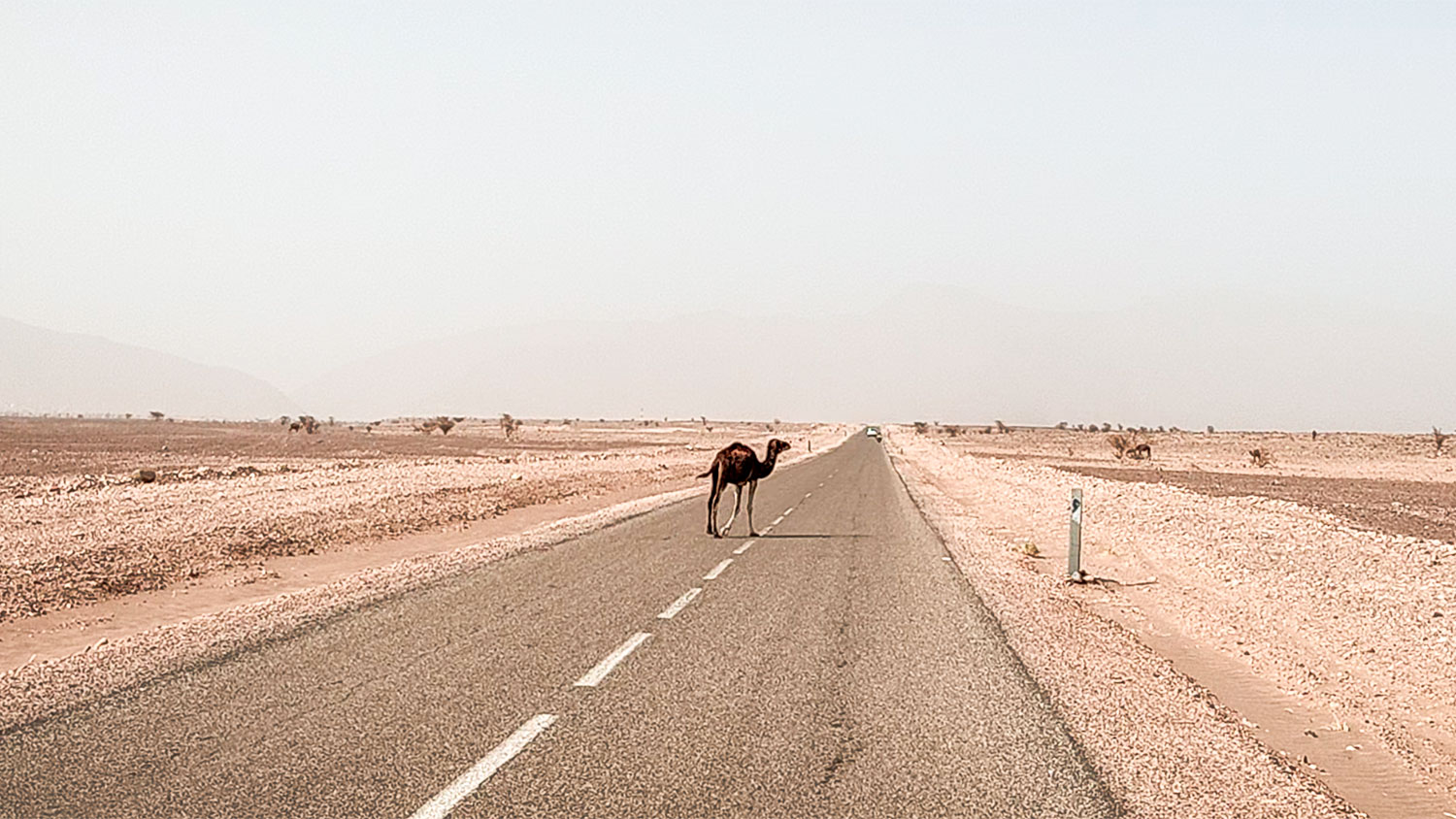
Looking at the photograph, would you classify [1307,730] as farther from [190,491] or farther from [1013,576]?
[190,491]

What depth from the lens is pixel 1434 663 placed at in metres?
10.9

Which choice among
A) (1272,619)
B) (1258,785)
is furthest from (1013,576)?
(1258,785)

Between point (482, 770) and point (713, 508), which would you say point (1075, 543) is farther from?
point (482, 770)

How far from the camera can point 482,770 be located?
248 inches

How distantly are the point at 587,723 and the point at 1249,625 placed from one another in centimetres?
958

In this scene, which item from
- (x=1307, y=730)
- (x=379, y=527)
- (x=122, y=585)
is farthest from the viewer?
(x=379, y=527)

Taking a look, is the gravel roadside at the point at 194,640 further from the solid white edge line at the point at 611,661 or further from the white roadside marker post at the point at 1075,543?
the white roadside marker post at the point at 1075,543

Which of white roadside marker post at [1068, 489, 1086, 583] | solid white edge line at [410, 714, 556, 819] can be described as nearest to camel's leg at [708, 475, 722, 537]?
white roadside marker post at [1068, 489, 1086, 583]

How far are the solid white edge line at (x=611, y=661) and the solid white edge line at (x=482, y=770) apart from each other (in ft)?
3.69

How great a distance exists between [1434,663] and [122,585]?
17180mm

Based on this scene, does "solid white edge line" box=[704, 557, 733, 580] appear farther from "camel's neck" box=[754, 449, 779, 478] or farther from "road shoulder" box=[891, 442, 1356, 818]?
"camel's neck" box=[754, 449, 779, 478]

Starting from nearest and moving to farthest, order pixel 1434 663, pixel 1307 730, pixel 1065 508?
pixel 1307 730
pixel 1434 663
pixel 1065 508

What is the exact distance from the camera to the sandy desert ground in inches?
297

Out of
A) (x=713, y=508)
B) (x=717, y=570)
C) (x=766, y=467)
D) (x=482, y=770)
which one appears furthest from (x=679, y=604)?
(x=766, y=467)
